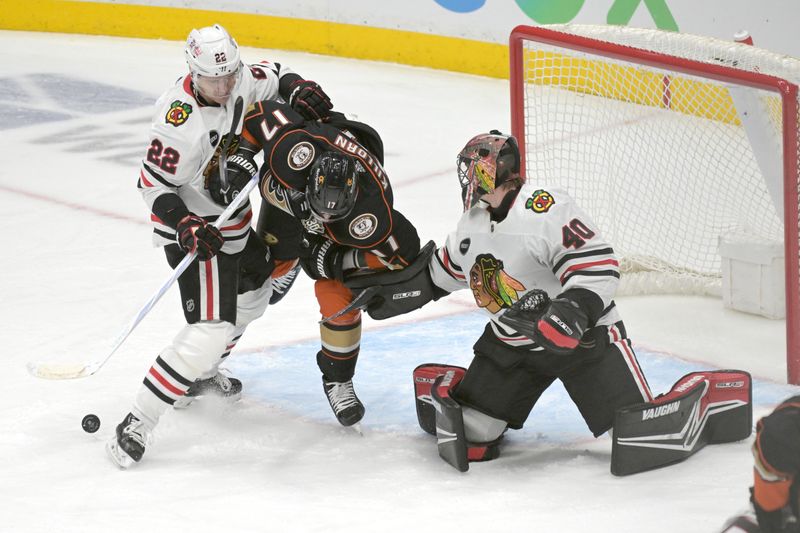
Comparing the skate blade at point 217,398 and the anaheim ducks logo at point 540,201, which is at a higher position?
the anaheim ducks logo at point 540,201

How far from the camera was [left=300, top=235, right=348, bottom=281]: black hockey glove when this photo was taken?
11.3 feet

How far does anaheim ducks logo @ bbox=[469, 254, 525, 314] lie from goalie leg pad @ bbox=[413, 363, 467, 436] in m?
0.36

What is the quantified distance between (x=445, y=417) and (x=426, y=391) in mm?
274

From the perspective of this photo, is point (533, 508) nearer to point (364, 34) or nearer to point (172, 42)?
point (364, 34)

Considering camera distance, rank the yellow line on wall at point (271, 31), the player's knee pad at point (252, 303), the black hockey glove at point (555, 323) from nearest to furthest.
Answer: the black hockey glove at point (555, 323) → the player's knee pad at point (252, 303) → the yellow line on wall at point (271, 31)

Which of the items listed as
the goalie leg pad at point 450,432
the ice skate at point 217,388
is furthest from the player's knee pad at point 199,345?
the goalie leg pad at point 450,432

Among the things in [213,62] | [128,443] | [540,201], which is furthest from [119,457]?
[540,201]

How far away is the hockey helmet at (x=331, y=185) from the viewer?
3.20 meters

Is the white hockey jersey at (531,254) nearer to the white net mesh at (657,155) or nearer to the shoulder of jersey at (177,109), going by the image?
the shoulder of jersey at (177,109)

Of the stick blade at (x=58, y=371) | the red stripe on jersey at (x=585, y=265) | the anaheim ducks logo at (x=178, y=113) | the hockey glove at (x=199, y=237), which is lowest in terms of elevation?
the stick blade at (x=58, y=371)

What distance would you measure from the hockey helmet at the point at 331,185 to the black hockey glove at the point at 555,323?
1.83 ft

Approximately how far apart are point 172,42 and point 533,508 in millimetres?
6727

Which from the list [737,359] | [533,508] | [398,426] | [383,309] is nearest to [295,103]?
[383,309]

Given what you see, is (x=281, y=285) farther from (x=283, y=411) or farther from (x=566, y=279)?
(x=566, y=279)
